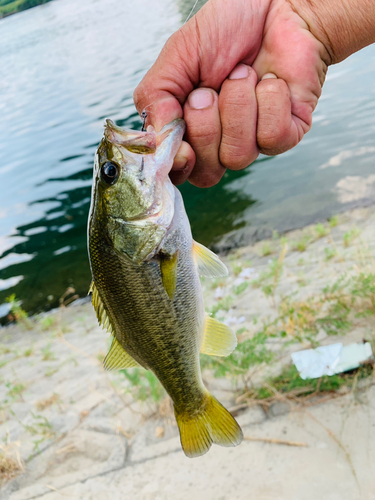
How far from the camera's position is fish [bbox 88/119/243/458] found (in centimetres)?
185

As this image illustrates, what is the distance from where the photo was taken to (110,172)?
188 cm

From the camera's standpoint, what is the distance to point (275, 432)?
3191 millimetres

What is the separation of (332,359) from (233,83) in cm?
243

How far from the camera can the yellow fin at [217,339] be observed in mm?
2156

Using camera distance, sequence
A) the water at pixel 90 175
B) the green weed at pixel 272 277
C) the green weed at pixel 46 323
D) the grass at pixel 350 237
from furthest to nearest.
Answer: the water at pixel 90 175 < the green weed at pixel 46 323 < the grass at pixel 350 237 < the green weed at pixel 272 277

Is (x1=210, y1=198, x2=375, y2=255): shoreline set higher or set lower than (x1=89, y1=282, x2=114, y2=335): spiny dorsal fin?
lower

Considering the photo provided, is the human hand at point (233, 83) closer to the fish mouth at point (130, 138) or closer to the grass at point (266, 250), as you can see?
the fish mouth at point (130, 138)

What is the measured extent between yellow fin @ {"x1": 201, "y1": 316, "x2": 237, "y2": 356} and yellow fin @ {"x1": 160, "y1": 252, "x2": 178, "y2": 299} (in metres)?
0.39

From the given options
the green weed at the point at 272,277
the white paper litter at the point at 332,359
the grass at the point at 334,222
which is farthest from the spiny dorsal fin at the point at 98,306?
the grass at the point at 334,222

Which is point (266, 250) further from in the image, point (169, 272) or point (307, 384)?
point (169, 272)

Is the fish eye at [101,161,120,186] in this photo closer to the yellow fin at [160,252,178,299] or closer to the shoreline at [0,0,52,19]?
the yellow fin at [160,252,178,299]

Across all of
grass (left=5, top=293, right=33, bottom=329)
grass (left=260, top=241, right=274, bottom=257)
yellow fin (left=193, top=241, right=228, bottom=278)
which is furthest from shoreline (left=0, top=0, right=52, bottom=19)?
yellow fin (left=193, top=241, right=228, bottom=278)

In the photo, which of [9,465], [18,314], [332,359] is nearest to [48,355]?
[9,465]

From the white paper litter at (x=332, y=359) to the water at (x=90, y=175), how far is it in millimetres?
2982
